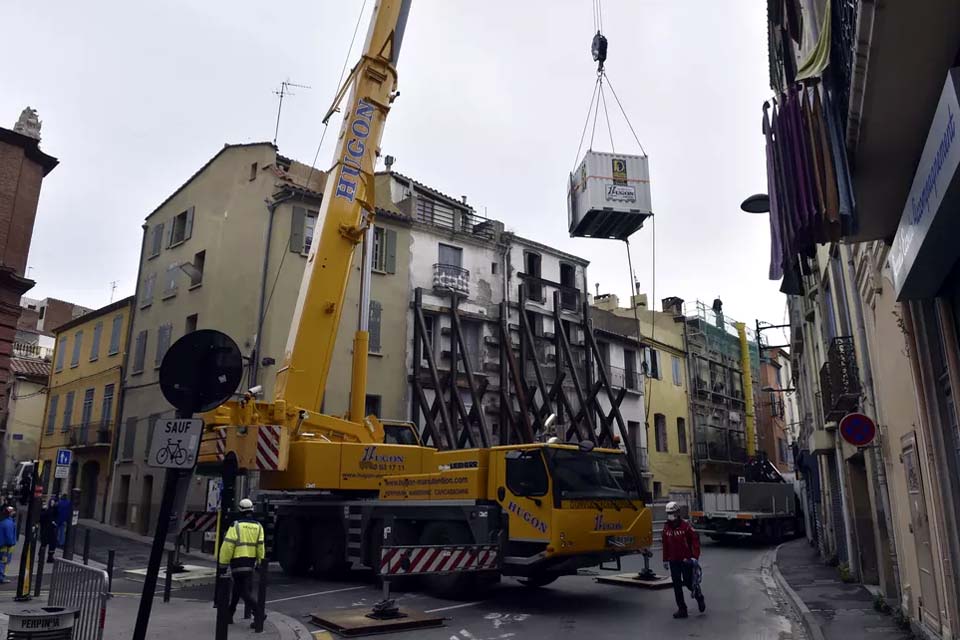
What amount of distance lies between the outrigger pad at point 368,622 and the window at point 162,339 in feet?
60.6

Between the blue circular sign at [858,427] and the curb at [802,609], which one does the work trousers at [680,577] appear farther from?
the blue circular sign at [858,427]

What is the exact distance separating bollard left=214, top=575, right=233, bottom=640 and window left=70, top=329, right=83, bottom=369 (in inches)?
1116

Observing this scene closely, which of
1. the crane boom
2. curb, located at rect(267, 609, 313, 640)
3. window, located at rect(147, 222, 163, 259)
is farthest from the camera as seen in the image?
window, located at rect(147, 222, 163, 259)

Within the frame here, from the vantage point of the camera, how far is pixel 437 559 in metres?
10.3

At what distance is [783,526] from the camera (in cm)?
2619

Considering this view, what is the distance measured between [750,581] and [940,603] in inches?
305

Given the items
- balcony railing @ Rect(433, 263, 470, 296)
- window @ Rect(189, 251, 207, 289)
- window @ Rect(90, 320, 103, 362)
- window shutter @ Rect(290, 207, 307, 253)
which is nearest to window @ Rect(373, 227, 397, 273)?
balcony railing @ Rect(433, 263, 470, 296)

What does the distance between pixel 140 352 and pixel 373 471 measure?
1749 centimetres

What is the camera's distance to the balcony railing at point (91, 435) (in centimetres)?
2788

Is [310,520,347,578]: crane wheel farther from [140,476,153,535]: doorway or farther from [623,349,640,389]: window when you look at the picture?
[623,349,640,389]: window

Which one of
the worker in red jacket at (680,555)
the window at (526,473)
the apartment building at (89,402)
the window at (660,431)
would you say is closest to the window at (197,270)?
the apartment building at (89,402)

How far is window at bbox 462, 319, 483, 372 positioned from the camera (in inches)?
1112

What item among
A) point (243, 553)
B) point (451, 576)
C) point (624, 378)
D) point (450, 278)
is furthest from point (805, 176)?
point (624, 378)

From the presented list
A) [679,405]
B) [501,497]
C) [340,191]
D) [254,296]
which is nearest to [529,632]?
[501,497]
